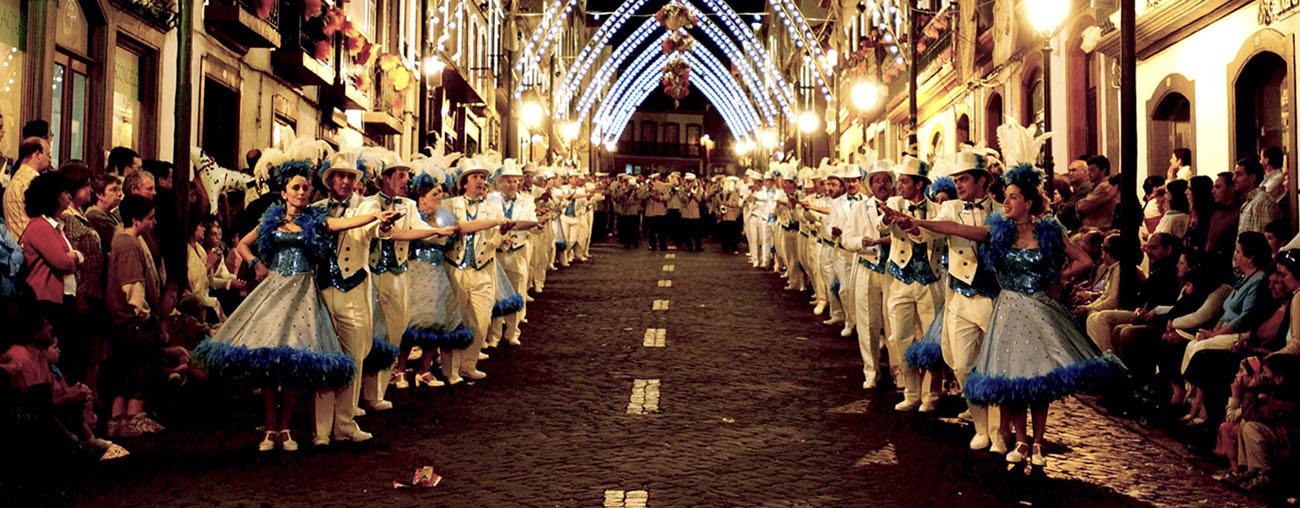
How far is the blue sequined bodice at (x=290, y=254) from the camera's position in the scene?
26.2 ft

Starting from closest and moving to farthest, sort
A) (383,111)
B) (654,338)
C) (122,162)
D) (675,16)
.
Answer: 1. (122,162)
2. (654,338)
3. (383,111)
4. (675,16)

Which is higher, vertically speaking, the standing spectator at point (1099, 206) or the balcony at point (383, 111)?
the balcony at point (383, 111)

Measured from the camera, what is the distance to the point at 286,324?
781 cm

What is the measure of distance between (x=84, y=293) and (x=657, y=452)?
12.2 feet

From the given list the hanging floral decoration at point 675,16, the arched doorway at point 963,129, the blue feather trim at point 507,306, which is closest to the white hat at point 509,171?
the blue feather trim at point 507,306

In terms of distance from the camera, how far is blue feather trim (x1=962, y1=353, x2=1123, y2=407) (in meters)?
7.37

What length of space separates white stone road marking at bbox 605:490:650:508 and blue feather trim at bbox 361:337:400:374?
2585 millimetres

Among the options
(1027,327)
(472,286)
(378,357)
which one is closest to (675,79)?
(472,286)

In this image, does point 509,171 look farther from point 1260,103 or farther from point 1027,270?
point 1260,103

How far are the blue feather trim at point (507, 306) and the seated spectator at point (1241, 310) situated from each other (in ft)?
18.2

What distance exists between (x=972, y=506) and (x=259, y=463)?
3.70 m

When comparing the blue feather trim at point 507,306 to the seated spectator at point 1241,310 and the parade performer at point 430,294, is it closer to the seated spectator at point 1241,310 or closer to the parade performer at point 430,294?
the parade performer at point 430,294

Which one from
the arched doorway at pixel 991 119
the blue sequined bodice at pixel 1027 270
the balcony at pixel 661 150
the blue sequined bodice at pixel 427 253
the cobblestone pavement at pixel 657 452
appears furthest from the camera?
the balcony at pixel 661 150

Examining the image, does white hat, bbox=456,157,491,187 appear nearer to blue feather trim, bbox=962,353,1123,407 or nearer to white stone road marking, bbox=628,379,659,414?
white stone road marking, bbox=628,379,659,414
